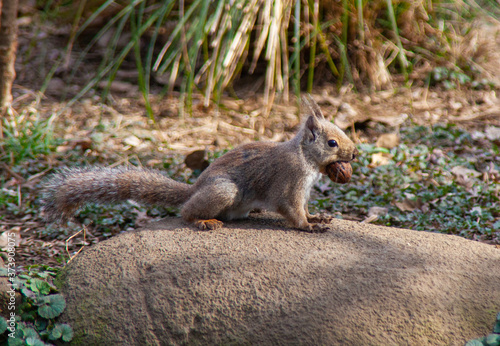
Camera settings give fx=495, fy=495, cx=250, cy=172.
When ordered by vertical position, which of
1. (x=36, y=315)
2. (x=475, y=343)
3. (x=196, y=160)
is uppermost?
(x=475, y=343)

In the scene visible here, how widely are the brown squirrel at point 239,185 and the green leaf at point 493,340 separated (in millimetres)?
1083

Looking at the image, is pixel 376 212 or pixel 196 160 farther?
pixel 196 160

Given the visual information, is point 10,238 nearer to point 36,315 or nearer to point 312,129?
point 36,315

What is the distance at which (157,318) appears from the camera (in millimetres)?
2461

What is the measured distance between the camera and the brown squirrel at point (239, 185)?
3.08 meters

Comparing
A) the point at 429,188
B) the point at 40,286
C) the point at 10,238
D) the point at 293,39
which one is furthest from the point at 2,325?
the point at 293,39

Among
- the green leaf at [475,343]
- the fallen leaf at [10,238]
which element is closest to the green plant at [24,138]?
the fallen leaf at [10,238]

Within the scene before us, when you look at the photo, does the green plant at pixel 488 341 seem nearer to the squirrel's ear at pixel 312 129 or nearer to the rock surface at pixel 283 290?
the rock surface at pixel 283 290

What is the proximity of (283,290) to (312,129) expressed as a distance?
1.16 m

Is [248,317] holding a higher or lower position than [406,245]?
lower

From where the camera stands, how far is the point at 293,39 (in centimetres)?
566

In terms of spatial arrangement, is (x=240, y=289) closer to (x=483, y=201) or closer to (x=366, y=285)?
(x=366, y=285)

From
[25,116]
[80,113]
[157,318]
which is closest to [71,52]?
[80,113]

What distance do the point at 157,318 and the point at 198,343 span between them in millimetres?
252
